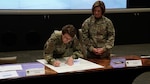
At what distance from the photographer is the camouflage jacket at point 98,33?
3645 mm

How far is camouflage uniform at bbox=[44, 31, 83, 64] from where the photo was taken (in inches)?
115

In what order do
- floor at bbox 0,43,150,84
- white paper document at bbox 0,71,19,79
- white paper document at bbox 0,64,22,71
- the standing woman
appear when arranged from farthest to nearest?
floor at bbox 0,43,150,84 < the standing woman < white paper document at bbox 0,64,22,71 < white paper document at bbox 0,71,19,79

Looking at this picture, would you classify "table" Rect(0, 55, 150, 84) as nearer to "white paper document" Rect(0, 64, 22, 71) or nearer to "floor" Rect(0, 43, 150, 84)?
"white paper document" Rect(0, 64, 22, 71)

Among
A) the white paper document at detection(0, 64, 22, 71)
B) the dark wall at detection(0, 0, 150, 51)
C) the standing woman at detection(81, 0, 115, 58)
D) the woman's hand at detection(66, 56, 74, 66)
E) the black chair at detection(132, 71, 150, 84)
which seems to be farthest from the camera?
the dark wall at detection(0, 0, 150, 51)

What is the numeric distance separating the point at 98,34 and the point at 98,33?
1cm

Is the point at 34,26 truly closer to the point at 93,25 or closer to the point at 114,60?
the point at 93,25

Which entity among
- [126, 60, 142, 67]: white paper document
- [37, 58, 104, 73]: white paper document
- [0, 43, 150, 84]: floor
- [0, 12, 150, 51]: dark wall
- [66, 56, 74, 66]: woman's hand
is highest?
[66, 56, 74, 66]: woman's hand

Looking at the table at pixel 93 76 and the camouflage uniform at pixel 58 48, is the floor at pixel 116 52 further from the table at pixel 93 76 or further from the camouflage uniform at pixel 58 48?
the table at pixel 93 76

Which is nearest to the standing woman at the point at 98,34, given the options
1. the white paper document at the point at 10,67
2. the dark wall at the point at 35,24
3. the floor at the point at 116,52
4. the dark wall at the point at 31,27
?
the white paper document at the point at 10,67

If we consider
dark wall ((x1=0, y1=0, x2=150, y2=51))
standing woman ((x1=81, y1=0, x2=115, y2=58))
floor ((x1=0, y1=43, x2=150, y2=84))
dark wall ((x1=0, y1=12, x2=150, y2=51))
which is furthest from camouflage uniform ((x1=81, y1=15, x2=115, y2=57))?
dark wall ((x1=0, y1=12, x2=150, y2=51))

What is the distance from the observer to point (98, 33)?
365 cm

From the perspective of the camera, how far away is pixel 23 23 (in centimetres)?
660

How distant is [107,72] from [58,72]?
476mm

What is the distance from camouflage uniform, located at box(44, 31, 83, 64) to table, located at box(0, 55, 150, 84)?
0.66 ft
